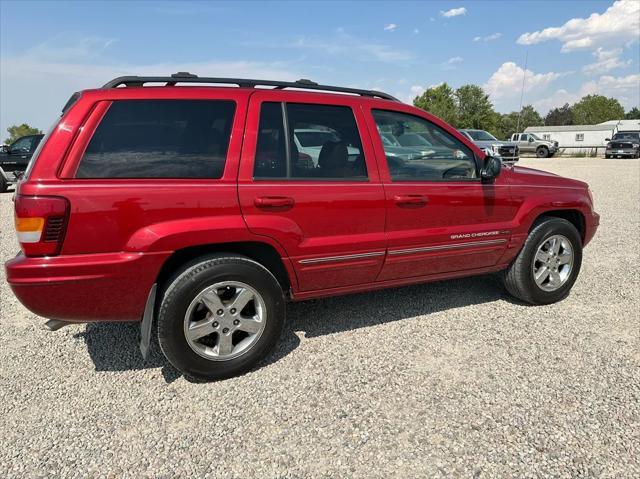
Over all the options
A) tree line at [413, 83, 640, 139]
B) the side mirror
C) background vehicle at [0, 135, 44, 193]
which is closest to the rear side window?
the side mirror

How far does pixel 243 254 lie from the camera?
9.45 ft

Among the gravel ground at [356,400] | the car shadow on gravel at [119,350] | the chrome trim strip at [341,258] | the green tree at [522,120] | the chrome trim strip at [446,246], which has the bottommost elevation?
the gravel ground at [356,400]

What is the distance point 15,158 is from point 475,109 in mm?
76319

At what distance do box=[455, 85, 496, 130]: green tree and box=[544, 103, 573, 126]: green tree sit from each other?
1555 inches

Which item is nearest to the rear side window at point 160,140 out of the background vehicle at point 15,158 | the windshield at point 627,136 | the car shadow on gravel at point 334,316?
the car shadow on gravel at point 334,316

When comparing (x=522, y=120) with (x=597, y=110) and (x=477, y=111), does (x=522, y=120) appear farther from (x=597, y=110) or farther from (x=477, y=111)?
(x=477, y=111)

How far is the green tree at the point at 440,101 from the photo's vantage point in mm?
66938

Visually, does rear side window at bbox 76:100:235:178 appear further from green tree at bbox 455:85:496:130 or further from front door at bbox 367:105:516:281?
green tree at bbox 455:85:496:130

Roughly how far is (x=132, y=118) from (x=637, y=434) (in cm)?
326

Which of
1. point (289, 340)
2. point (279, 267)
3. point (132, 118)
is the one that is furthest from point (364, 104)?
point (289, 340)

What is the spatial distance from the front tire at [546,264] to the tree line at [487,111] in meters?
48.9

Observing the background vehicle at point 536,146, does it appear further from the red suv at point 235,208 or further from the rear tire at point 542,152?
the red suv at point 235,208

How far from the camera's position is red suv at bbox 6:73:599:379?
2.36 m

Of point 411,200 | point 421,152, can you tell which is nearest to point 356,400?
point 411,200
